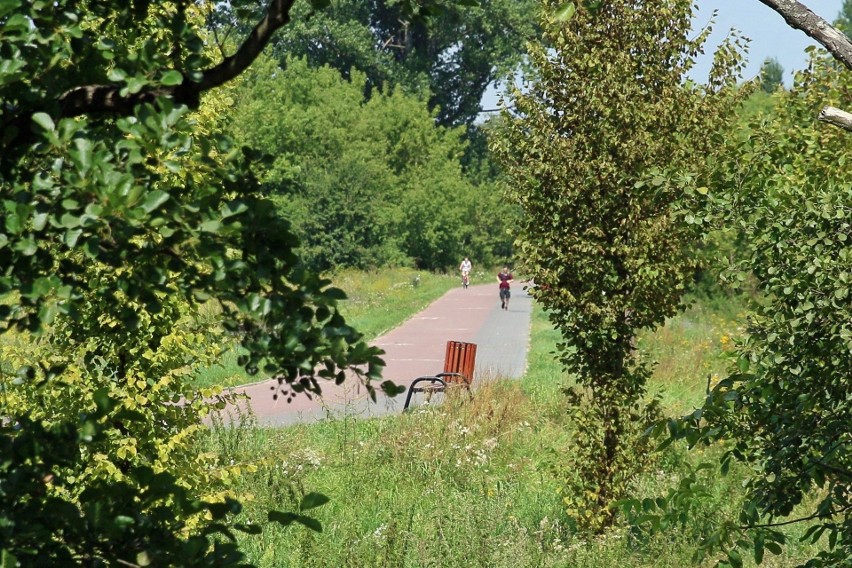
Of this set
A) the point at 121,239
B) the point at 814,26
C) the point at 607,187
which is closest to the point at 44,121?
the point at 121,239

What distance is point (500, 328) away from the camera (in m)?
31.8

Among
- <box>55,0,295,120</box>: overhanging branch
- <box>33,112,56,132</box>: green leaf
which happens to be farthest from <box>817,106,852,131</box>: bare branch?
<box>33,112,56,132</box>: green leaf

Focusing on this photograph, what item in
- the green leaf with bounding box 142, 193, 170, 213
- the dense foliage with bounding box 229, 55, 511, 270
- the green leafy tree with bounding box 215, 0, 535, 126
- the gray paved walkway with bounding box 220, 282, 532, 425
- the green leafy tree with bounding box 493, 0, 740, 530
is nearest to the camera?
the green leaf with bounding box 142, 193, 170, 213

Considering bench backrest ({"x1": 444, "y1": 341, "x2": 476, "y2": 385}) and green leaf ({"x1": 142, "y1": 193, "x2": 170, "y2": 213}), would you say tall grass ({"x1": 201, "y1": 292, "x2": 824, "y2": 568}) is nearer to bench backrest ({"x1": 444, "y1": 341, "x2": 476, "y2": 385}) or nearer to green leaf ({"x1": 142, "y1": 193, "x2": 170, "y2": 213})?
bench backrest ({"x1": 444, "y1": 341, "x2": 476, "y2": 385})

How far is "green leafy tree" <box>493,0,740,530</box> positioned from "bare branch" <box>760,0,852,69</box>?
191 inches

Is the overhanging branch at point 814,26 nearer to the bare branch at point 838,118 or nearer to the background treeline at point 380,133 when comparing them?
the bare branch at point 838,118

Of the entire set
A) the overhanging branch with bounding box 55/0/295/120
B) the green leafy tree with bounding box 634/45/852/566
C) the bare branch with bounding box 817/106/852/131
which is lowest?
the green leafy tree with bounding box 634/45/852/566

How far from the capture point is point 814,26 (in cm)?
437

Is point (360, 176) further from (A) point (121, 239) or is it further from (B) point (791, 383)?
(A) point (121, 239)

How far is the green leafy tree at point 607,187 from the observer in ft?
30.8

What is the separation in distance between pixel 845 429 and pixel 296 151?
4840cm

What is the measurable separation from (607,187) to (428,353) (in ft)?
50.7

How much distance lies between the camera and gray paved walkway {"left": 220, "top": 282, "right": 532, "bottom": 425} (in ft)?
55.3

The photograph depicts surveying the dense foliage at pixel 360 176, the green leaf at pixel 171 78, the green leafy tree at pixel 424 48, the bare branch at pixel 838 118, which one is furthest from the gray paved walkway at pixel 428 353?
the green leafy tree at pixel 424 48
